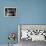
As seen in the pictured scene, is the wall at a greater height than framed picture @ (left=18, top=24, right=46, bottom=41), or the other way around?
the wall

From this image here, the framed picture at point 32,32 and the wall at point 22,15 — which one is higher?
the wall at point 22,15

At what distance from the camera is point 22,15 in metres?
3.15

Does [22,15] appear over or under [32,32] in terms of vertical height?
over

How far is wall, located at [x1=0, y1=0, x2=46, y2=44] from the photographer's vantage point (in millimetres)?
3125

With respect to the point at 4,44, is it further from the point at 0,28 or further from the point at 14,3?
the point at 14,3

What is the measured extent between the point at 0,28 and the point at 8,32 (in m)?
0.22

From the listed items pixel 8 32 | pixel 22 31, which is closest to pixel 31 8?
pixel 22 31

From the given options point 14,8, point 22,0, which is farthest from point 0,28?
point 22,0

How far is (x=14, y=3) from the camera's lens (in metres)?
3.14

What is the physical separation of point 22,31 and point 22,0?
2.56 feet

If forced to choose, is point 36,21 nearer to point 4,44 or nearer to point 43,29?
point 43,29

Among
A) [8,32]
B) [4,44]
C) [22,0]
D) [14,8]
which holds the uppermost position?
[22,0]

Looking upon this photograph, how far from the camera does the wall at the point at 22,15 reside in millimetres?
3125

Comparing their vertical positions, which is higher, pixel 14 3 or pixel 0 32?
pixel 14 3
